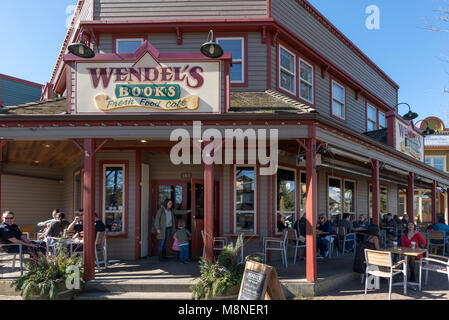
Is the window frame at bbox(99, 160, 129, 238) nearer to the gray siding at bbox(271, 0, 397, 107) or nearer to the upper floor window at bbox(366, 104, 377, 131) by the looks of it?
the gray siding at bbox(271, 0, 397, 107)

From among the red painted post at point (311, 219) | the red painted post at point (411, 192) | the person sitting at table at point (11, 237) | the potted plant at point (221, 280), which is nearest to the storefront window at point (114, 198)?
the person sitting at table at point (11, 237)

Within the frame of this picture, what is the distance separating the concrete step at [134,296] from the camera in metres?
6.21

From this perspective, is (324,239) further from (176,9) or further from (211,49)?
(176,9)

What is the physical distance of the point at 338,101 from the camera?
503 inches

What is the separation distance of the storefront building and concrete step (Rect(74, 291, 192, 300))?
1.96 feet

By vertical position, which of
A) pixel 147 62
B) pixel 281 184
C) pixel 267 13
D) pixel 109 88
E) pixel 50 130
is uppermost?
pixel 267 13

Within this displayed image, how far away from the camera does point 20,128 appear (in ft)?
22.5

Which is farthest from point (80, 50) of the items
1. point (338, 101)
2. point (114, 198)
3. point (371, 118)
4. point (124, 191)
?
point (371, 118)

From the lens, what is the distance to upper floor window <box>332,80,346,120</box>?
496 inches
